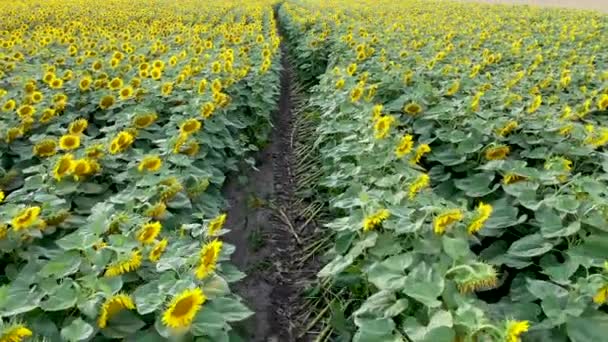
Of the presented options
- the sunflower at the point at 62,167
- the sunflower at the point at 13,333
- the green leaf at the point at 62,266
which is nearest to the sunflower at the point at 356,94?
the sunflower at the point at 62,167

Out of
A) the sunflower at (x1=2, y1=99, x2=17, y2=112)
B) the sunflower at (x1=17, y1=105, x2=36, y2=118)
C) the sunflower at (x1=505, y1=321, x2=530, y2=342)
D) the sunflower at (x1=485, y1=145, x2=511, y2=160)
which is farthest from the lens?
the sunflower at (x1=2, y1=99, x2=17, y2=112)

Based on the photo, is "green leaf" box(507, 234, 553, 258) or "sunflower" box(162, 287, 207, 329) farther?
"green leaf" box(507, 234, 553, 258)

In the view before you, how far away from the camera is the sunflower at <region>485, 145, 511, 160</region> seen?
2779 mm

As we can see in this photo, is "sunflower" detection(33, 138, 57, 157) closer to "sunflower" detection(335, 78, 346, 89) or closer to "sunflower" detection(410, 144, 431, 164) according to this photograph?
"sunflower" detection(410, 144, 431, 164)

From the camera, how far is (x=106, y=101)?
361 centimetres

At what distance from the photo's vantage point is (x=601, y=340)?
1.50 m

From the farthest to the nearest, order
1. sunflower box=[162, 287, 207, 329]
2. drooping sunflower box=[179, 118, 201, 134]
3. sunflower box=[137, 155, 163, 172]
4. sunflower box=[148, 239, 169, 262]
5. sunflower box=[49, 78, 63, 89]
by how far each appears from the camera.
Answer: sunflower box=[49, 78, 63, 89], drooping sunflower box=[179, 118, 201, 134], sunflower box=[137, 155, 163, 172], sunflower box=[148, 239, 169, 262], sunflower box=[162, 287, 207, 329]

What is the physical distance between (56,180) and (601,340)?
228 centimetres

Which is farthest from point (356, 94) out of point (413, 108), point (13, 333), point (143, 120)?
point (13, 333)

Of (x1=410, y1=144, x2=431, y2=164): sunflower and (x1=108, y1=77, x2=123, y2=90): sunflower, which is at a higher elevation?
(x1=108, y1=77, x2=123, y2=90): sunflower

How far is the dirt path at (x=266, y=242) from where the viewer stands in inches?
111

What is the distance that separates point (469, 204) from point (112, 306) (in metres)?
1.89

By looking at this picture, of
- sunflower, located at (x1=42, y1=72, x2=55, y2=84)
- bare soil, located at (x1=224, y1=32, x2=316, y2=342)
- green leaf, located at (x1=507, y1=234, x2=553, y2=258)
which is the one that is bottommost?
bare soil, located at (x1=224, y1=32, x2=316, y2=342)

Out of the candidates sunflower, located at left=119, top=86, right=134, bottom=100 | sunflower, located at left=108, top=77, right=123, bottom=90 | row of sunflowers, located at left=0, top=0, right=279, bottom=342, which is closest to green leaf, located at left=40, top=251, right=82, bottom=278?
row of sunflowers, located at left=0, top=0, right=279, bottom=342
